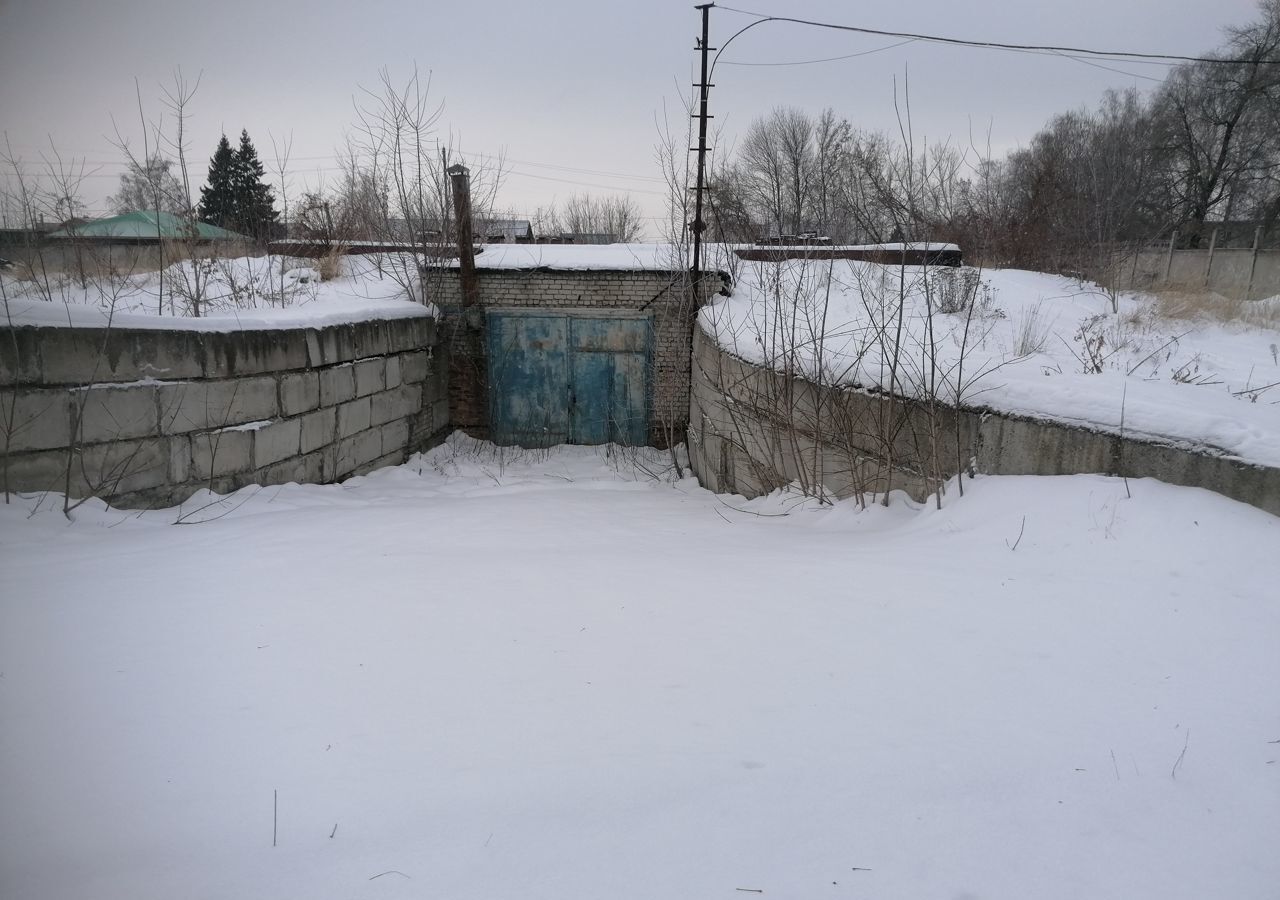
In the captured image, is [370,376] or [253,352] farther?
[370,376]

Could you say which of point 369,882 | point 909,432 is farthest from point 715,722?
point 909,432

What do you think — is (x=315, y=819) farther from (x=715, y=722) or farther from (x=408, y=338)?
(x=408, y=338)

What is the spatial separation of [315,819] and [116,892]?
372 mm


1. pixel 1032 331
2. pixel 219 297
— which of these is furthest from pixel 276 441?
pixel 1032 331

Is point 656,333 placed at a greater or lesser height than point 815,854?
greater

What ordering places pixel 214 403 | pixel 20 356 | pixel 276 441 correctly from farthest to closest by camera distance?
pixel 276 441
pixel 214 403
pixel 20 356

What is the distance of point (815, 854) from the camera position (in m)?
1.54

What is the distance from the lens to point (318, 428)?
6.04 metres

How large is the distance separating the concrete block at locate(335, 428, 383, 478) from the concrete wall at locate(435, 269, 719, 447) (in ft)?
8.56

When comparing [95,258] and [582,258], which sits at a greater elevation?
[582,258]

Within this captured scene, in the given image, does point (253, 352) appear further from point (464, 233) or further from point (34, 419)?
point (464, 233)

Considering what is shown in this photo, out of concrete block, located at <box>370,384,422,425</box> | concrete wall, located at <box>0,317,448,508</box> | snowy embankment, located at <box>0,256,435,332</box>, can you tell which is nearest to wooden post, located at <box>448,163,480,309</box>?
snowy embankment, located at <box>0,256,435,332</box>

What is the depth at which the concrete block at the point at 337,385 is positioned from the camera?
6109 millimetres

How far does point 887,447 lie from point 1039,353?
316 cm
